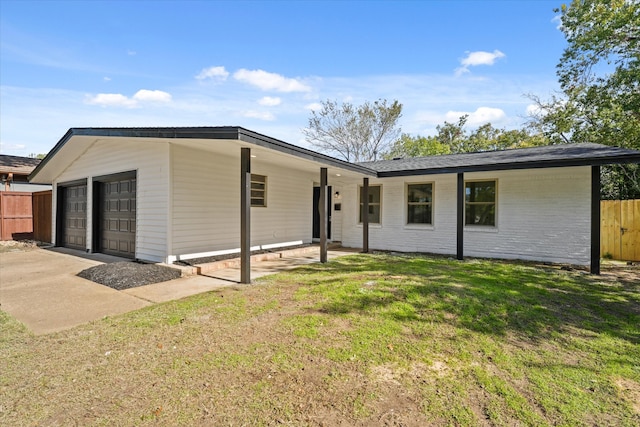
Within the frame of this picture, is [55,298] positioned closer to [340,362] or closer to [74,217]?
[340,362]

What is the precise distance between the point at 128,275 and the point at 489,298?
21.1 feet

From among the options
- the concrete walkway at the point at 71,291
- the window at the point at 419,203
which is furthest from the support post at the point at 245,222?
the window at the point at 419,203

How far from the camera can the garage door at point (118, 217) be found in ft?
26.9

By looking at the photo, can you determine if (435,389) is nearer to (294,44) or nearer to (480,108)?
(294,44)

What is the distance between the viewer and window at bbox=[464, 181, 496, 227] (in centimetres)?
925

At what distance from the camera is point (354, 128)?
2670 centimetres

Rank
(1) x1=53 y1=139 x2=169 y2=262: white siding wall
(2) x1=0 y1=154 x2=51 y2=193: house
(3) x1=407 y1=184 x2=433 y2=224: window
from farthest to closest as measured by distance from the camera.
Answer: (2) x1=0 y1=154 x2=51 y2=193: house < (3) x1=407 y1=184 x2=433 y2=224: window < (1) x1=53 y1=139 x2=169 y2=262: white siding wall

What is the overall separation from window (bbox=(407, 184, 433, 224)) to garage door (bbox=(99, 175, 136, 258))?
26.7ft

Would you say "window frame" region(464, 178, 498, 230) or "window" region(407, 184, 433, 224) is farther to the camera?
"window" region(407, 184, 433, 224)

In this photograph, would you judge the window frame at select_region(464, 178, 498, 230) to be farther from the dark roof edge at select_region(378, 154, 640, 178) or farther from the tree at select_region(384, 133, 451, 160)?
the tree at select_region(384, 133, 451, 160)

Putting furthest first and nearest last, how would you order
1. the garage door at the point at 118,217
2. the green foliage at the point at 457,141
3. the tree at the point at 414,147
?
the tree at the point at 414,147, the green foliage at the point at 457,141, the garage door at the point at 118,217

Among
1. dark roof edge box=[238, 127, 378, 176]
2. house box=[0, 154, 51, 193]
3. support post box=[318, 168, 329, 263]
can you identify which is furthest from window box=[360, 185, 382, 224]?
house box=[0, 154, 51, 193]

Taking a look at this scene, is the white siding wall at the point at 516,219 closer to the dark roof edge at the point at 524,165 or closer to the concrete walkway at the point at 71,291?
the dark roof edge at the point at 524,165

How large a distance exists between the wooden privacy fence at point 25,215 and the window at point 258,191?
9273mm
